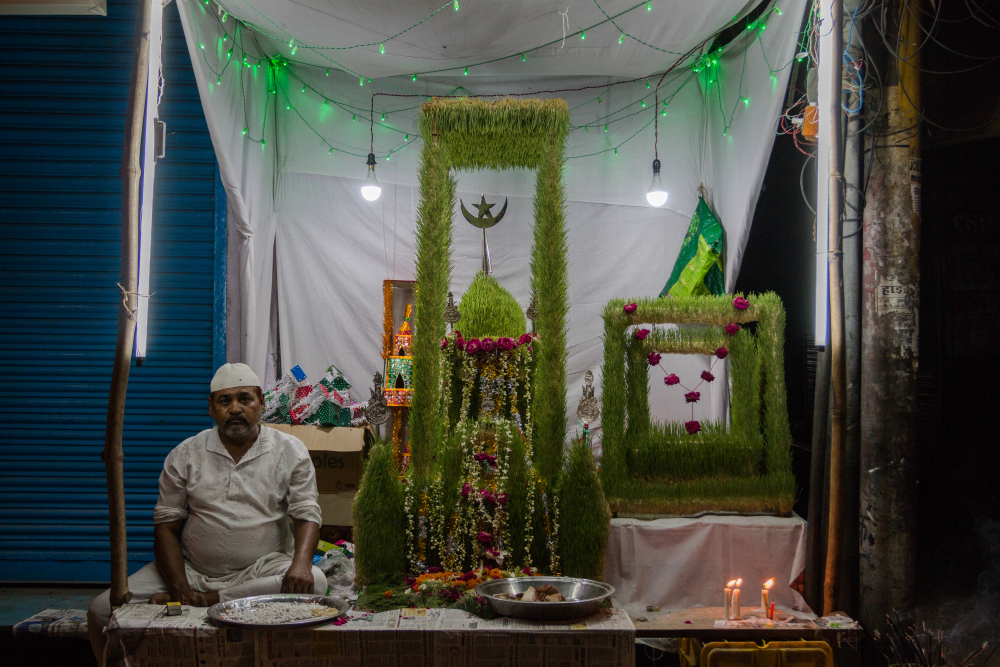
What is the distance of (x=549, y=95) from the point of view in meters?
7.16

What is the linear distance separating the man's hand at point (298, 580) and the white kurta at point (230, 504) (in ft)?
0.82

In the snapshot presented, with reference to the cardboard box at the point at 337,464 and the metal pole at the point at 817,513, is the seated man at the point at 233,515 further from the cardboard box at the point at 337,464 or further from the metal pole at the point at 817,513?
the metal pole at the point at 817,513

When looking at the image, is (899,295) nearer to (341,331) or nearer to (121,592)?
(121,592)

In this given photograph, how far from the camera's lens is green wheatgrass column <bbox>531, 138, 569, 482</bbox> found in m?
4.39

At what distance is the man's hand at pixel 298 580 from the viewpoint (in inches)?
141

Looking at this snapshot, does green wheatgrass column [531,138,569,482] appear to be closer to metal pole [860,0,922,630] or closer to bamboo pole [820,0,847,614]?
bamboo pole [820,0,847,614]

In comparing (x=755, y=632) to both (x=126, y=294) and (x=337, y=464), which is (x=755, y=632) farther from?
(x=337, y=464)

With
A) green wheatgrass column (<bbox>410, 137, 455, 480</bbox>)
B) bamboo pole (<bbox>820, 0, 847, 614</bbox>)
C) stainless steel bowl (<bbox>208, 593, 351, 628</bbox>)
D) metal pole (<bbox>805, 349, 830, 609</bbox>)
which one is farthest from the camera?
green wheatgrass column (<bbox>410, 137, 455, 480</bbox>)

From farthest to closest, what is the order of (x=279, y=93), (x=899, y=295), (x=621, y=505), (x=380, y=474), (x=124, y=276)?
(x=279, y=93), (x=621, y=505), (x=380, y=474), (x=899, y=295), (x=124, y=276)

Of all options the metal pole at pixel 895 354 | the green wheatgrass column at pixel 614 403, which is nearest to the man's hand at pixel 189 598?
the green wheatgrass column at pixel 614 403

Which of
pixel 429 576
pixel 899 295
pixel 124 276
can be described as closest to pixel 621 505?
pixel 429 576

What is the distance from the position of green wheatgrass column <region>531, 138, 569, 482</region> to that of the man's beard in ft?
5.29

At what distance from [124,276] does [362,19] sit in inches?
114

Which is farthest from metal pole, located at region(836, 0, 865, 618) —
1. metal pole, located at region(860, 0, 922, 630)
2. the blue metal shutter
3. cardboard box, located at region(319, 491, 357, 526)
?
the blue metal shutter
